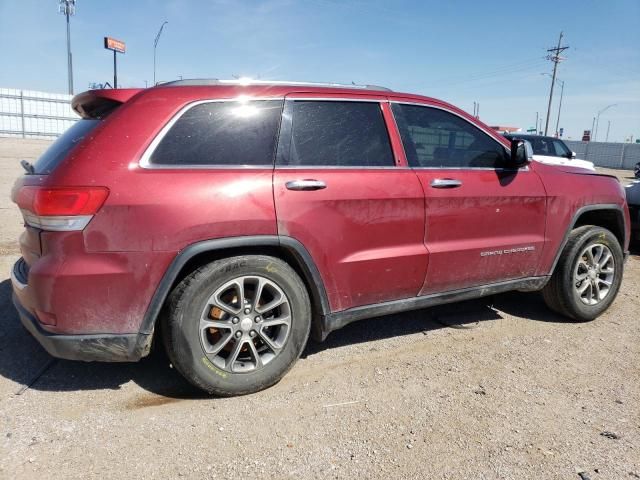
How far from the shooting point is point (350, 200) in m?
3.10

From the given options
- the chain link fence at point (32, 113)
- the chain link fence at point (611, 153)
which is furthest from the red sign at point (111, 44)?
the chain link fence at point (611, 153)

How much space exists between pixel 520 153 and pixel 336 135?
151cm

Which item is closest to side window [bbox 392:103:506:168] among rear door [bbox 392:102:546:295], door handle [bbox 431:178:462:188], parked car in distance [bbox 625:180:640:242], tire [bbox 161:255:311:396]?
rear door [bbox 392:102:546:295]

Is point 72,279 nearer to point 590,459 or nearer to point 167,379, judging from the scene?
point 167,379

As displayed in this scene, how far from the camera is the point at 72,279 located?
2.52m

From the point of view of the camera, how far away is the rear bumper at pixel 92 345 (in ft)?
8.55

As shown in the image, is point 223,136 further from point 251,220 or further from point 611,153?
point 611,153

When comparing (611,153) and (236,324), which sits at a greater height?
(611,153)

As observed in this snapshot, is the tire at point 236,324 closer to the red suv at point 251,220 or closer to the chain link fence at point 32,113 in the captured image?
the red suv at point 251,220

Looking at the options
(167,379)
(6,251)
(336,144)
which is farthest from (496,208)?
(6,251)

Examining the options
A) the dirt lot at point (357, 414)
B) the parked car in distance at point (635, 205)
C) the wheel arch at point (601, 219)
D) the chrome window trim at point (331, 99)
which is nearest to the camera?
the dirt lot at point (357, 414)

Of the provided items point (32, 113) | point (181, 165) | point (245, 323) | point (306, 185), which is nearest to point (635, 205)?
point (306, 185)

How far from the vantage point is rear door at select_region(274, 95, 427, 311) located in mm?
2979

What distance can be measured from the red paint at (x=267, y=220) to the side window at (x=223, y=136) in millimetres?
70
